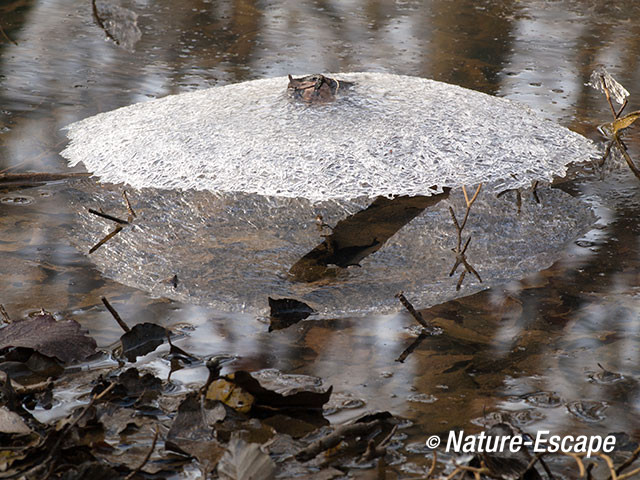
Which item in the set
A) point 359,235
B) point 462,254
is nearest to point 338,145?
point 359,235

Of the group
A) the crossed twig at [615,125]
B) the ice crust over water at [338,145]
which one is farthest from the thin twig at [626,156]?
the ice crust over water at [338,145]

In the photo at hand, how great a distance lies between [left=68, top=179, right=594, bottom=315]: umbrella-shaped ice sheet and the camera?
1620mm

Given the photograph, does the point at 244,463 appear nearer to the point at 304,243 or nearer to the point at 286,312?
the point at 286,312

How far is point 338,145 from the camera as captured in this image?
6.00ft

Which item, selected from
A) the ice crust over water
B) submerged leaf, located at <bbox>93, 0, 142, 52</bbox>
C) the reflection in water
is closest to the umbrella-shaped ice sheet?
the reflection in water

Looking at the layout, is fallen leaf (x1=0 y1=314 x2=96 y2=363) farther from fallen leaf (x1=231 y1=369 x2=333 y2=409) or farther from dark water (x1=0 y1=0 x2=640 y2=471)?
fallen leaf (x1=231 y1=369 x2=333 y2=409)

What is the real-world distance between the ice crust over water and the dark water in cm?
23

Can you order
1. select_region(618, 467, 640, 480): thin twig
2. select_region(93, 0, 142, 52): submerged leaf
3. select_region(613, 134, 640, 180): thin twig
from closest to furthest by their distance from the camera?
select_region(618, 467, 640, 480): thin twig
select_region(613, 134, 640, 180): thin twig
select_region(93, 0, 142, 52): submerged leaf

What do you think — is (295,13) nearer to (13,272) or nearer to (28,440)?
(13,272)

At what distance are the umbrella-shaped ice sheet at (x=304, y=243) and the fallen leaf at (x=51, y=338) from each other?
26cm

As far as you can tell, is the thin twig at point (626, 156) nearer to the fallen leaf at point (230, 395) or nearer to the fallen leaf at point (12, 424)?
the fallen leaf at point (230, 395)

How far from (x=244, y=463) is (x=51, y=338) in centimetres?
52

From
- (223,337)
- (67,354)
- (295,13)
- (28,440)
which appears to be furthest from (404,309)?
(295,13)

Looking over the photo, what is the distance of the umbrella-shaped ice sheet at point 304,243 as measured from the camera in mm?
1620
